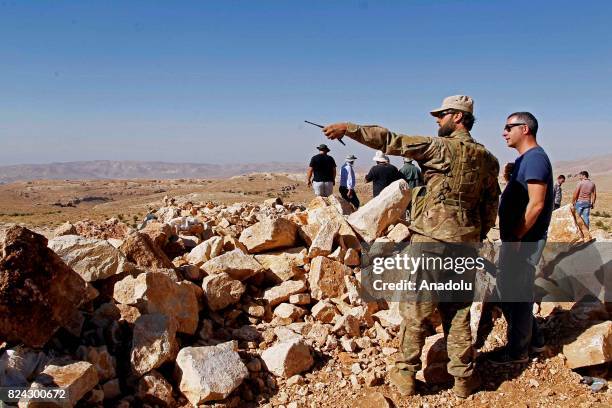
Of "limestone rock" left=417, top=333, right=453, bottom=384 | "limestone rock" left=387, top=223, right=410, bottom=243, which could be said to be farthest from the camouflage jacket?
"limestone rock" left=387, top=223, right=410, bottom=243

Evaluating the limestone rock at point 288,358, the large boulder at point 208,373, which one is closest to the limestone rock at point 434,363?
the limestone rock at point 288,358

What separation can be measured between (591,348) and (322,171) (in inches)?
268

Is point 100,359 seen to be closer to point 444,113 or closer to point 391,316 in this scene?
point 391,316

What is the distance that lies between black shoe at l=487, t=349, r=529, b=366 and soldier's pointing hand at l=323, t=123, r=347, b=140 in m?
2.57

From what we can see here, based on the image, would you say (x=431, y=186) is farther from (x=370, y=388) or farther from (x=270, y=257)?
(x=270, y=257)

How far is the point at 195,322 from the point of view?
15.6 ft

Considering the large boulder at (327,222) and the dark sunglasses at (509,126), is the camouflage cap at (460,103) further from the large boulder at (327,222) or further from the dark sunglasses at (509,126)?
the large boulder at (327,222)

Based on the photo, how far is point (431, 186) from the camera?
392 cm

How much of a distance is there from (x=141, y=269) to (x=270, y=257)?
1.86m

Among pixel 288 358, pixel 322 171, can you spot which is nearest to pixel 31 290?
pixel 288 358

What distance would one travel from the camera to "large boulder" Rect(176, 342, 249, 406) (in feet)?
12.7

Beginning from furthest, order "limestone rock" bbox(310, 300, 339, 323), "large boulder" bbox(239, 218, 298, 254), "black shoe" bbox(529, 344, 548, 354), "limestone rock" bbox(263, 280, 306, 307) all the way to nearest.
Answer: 1. "large boulder" bbox(239, 218, 298, 254)
2. "limestone rock" bbox(263, 280, 306, 307)
3. "limestone rock" bbox(310, 300, 339, 323)
4. "black shoe" bbox(529, 344, 548, 354)

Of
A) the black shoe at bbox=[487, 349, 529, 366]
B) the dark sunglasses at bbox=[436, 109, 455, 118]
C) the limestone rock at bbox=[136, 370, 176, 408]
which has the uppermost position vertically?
the dark sunglasses at bbox=[436, 109, 455, 118]

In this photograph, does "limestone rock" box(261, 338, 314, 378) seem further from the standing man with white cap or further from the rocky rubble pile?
the standing man with white cap
